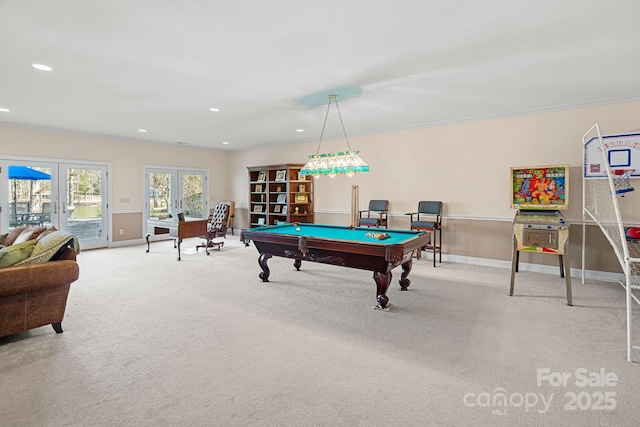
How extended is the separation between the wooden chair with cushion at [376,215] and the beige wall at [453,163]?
0.68 feet

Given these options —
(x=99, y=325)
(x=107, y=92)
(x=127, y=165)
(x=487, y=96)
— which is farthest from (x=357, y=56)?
(x=127, y=165)

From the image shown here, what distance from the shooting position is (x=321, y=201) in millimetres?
7742

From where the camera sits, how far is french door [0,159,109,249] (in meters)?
6.12

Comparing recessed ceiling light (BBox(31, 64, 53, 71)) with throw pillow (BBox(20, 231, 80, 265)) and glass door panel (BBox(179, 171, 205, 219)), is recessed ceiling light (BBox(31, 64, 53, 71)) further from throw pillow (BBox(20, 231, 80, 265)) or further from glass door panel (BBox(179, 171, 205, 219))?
glass door panel (BBox(179, 171, 205, 219))

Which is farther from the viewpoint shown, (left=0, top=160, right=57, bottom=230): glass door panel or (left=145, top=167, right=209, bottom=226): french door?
(left=145, top=167, right=209, bottom=226): french door

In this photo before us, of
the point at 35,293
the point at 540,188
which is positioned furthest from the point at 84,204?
the point at 540,188

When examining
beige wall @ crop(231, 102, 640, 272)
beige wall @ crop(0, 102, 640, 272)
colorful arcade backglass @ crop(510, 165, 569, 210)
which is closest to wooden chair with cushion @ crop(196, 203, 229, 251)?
beige wall @ crop(0, 102, 640, 272)

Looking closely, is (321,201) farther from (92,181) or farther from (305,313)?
(92,181)

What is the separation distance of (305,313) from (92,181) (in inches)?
248

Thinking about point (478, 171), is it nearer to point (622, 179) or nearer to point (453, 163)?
point (453, 163)

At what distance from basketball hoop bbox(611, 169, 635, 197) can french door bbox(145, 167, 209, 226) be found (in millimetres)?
7973

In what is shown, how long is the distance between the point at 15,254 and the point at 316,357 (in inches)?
107

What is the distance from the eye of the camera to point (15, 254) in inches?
111

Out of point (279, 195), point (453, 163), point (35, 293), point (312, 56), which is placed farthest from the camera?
point (279, 195)
